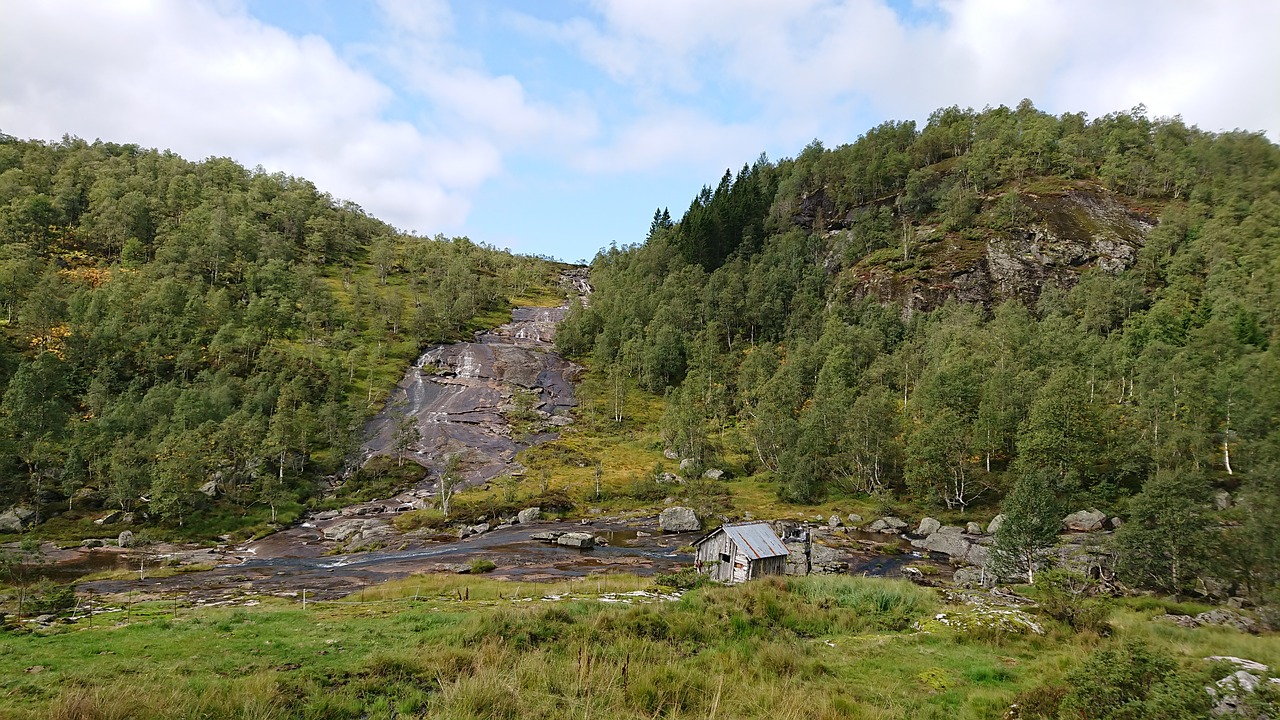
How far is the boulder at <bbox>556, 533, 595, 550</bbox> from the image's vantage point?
57.6 metres

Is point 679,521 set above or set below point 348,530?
above

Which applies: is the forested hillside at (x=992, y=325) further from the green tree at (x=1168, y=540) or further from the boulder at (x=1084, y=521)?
the boulder at (x=1084, y=521)

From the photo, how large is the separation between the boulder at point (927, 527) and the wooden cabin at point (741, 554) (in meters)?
28.3

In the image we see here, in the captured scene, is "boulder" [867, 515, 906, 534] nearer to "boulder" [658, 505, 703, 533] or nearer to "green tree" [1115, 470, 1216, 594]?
"boulder" [658, 505, 703, 533]

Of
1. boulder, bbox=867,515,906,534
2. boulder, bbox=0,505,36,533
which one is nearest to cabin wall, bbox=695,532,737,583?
boulder, bbox=867,515,906,534

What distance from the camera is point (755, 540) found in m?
40.0

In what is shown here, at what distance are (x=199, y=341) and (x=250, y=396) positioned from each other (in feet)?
92.3

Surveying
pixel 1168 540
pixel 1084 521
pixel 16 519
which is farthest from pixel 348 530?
pixel 1084 521

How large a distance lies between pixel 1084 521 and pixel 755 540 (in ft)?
130

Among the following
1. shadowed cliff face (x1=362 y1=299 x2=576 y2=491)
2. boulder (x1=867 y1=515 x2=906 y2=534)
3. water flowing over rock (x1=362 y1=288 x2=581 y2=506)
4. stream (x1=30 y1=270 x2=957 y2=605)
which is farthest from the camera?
shadowed cliff face (x1=362 y1=299 x2=576 y2=491)

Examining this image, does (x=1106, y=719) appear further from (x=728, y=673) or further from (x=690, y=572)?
(x=690, y=572)

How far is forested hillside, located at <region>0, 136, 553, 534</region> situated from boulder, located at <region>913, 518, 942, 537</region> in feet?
245

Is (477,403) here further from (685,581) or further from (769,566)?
(769,566)

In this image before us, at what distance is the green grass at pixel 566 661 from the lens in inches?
424
